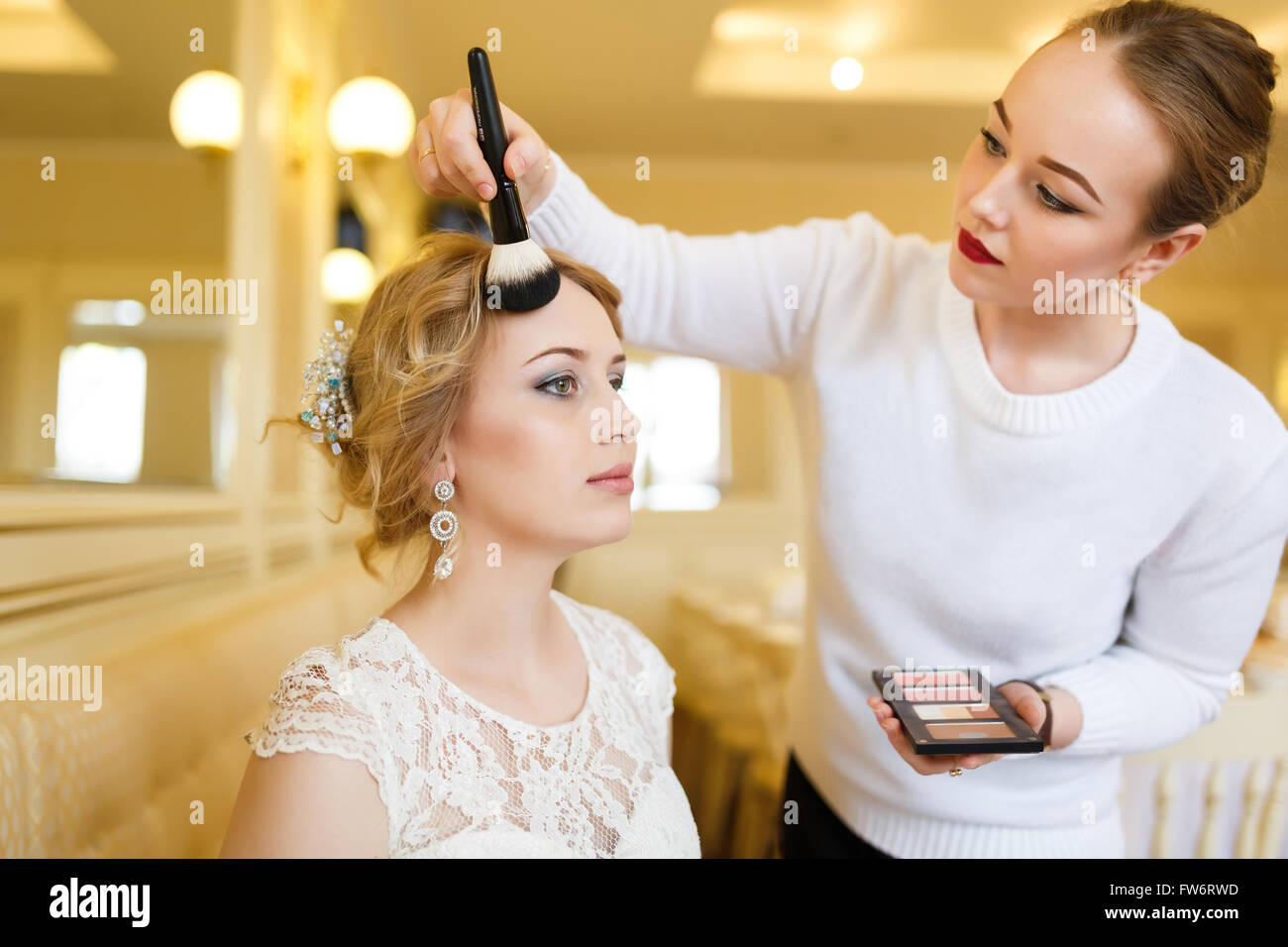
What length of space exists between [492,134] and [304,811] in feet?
1.79

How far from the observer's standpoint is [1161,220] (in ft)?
2.48

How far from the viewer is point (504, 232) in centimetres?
77

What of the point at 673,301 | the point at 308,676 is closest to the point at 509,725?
the point at 308,676

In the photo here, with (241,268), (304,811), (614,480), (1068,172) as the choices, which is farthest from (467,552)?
(241,268)

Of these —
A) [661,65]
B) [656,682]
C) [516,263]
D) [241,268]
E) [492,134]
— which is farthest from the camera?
[241,268]

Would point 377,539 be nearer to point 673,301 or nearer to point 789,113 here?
point 673,301

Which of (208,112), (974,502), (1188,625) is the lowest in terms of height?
(1188,625)

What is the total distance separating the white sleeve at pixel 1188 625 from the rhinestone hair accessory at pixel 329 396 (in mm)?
737

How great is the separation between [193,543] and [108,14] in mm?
727

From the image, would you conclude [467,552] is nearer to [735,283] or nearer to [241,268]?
[735,283]

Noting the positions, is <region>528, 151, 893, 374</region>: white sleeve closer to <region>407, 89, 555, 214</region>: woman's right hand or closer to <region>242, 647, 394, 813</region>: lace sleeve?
<region>407, 89, 555, 214</region>: woman's right hand

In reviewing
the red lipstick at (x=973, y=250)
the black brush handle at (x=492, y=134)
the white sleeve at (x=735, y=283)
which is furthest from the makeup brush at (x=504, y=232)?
the red lipstick at (x=973, y=250)

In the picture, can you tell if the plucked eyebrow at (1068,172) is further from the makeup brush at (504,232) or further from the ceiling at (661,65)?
the makeup brush at (504,232)

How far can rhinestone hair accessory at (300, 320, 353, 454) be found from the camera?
897mm
